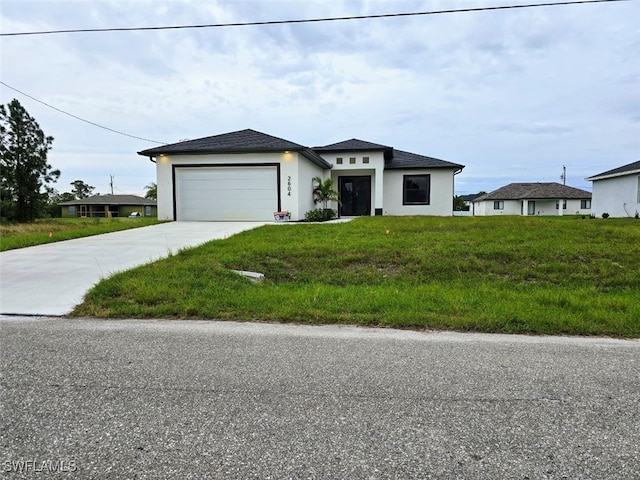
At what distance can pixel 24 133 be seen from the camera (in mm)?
19688

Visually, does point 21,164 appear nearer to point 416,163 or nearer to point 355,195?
point 355,195

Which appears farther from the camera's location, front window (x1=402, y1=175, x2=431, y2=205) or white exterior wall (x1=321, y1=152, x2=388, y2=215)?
front window (x1=402, y1=175, x2=431, y2=205)

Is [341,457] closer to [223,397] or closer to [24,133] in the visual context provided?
[223,397]

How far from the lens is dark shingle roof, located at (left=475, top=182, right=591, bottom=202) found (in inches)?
1593

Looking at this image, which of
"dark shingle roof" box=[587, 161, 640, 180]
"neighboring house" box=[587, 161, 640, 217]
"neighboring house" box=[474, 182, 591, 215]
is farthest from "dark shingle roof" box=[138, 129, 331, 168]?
"neighboring house" box=[474, 182, 591, 215]

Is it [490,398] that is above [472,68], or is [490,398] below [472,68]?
below

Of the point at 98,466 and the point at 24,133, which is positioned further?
the point at 24,133

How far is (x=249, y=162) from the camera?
15.4 m

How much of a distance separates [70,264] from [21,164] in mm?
16911

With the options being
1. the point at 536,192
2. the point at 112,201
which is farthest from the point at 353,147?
the point at 112,201

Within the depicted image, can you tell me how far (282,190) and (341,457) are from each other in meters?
13.7

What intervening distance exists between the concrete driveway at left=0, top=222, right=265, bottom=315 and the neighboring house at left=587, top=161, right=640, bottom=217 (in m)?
20.8

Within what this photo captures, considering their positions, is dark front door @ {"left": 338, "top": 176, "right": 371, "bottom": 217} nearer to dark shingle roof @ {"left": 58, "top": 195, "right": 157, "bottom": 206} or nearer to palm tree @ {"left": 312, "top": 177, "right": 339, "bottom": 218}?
palm tree @ {"left": 312, "top": 177, "right": 339, "bottom": 218}

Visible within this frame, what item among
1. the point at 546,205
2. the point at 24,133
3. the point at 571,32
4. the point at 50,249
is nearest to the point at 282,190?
the point at 50,249
